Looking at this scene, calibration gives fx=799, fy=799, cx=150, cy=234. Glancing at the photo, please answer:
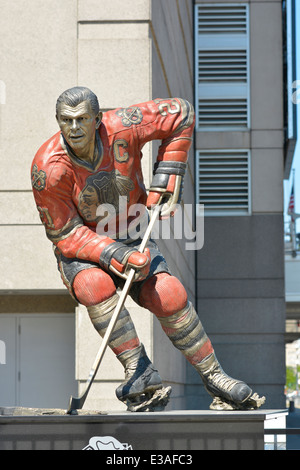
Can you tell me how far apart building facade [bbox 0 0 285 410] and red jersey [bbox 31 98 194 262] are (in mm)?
3213

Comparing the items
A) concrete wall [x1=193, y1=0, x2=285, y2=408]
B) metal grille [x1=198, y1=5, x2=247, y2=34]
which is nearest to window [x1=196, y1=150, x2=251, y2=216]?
concrete wall [x1=193, y1=0, x2=285, y2=408]

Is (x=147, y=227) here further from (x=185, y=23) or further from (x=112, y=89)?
(x=185, y=23)

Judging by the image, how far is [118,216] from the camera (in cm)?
509

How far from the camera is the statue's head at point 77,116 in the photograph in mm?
4691

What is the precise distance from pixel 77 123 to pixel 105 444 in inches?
72.6

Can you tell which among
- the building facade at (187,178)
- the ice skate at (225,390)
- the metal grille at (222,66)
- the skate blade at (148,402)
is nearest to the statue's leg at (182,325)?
the ice skate at (225,390)

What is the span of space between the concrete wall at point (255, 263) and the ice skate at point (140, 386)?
33.7 ft

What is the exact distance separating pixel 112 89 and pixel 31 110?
92cm

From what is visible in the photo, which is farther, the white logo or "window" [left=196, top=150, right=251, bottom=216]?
"window" [left=196, top=150, right=251, bottom=216]

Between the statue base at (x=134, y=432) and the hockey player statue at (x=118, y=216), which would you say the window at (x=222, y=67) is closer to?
the hockey player statue at (x=118, y=216)

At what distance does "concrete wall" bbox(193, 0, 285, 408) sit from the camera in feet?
49.6

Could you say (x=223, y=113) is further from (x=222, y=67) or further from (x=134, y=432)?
(x=134, y=432)

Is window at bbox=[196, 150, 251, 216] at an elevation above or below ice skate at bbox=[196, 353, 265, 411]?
above

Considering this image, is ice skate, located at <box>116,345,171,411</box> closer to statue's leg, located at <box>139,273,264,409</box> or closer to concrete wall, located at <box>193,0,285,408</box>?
statue's leg, located at <box>139,273,264,409</box>
